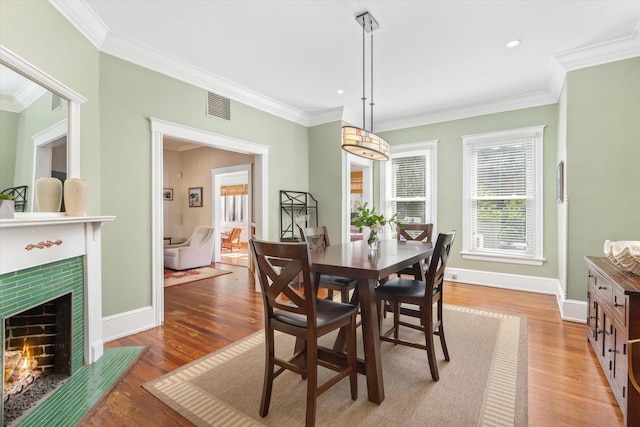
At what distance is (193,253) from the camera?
6.07 meters

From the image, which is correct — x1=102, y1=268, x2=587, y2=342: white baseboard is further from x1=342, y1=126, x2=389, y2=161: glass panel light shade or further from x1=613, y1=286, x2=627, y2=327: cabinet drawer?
x1=342, y1=126, x2=389, y2=161: glass panel light shade

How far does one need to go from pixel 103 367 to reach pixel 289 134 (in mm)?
3744

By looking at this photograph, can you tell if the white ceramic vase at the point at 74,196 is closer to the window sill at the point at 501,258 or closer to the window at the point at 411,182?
the window at the point at 411,182

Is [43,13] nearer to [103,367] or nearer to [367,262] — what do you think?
[103,367]

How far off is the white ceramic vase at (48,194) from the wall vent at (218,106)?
189 centimetres

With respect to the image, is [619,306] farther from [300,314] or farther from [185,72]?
[185,72]

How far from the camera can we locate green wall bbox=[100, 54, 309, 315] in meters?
2.78

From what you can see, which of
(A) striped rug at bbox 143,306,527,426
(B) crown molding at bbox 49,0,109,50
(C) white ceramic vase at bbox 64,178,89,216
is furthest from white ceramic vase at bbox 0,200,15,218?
(B) crown molding at bbox 49,0,109,50

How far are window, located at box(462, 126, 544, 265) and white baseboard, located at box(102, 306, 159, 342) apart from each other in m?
4.46

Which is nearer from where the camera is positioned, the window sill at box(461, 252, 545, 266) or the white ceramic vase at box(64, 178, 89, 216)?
the white ceramic vase at box(64, 178, 89, 216)

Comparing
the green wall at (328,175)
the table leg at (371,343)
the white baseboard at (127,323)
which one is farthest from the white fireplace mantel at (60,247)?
the green wall at (328,175)

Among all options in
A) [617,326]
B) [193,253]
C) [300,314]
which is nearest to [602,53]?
[617,326]

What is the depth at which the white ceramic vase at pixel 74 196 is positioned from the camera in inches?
84.5

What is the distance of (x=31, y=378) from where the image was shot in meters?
2.00
